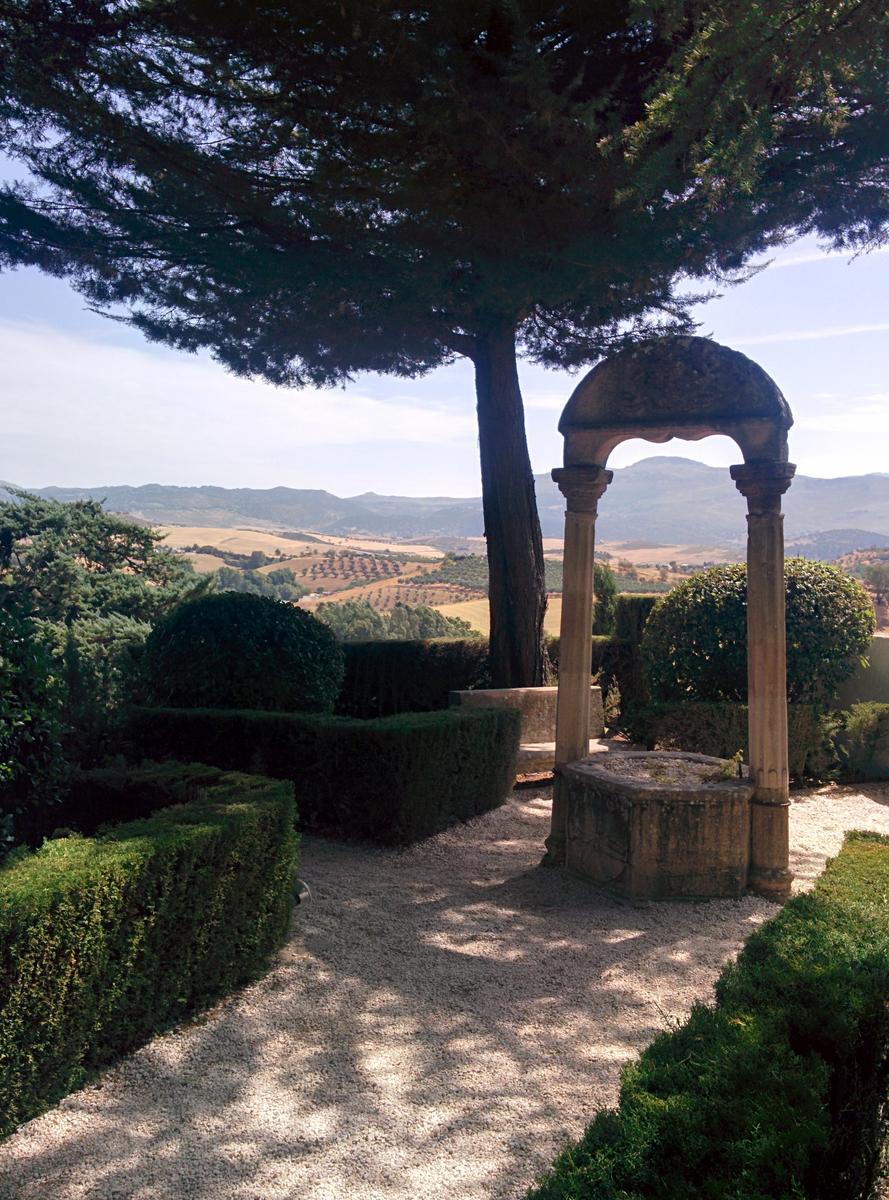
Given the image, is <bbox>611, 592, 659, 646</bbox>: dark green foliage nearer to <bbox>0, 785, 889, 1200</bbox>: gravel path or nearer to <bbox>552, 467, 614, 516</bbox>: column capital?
<bbox>552, 467, 614, 516</bbox>: column capital

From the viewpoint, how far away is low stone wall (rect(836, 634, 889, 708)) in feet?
36.4

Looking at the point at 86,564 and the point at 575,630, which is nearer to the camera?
the point at 575,630

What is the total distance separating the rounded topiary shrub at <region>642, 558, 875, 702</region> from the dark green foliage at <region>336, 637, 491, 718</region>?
364 centimetres

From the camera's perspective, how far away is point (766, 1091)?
2.42 metres

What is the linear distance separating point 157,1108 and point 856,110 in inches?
398

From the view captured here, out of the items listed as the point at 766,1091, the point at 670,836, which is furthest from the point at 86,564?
the point at 766,1091

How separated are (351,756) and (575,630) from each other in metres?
2.06

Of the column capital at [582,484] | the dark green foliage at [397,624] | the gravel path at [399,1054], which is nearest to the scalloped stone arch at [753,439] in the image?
the column capital at [582,484]

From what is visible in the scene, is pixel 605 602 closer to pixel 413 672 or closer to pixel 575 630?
pixel 413 672

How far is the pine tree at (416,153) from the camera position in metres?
8.11

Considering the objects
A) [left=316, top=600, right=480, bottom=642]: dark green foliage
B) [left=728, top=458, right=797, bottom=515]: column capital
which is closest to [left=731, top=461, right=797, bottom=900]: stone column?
[left=728, top=458, right=797, bottom=515]: column capital

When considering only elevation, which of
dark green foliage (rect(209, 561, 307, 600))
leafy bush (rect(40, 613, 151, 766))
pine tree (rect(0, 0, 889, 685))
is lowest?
leafy bush (rect(40, 613, 151, 766))

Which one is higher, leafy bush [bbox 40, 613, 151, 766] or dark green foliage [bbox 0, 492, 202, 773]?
dark green foliage [bbox 0, 492, 202, 773]

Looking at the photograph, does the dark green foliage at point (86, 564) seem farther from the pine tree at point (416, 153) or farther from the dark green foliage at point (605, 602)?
the dark green foliage at point (605, 602)
